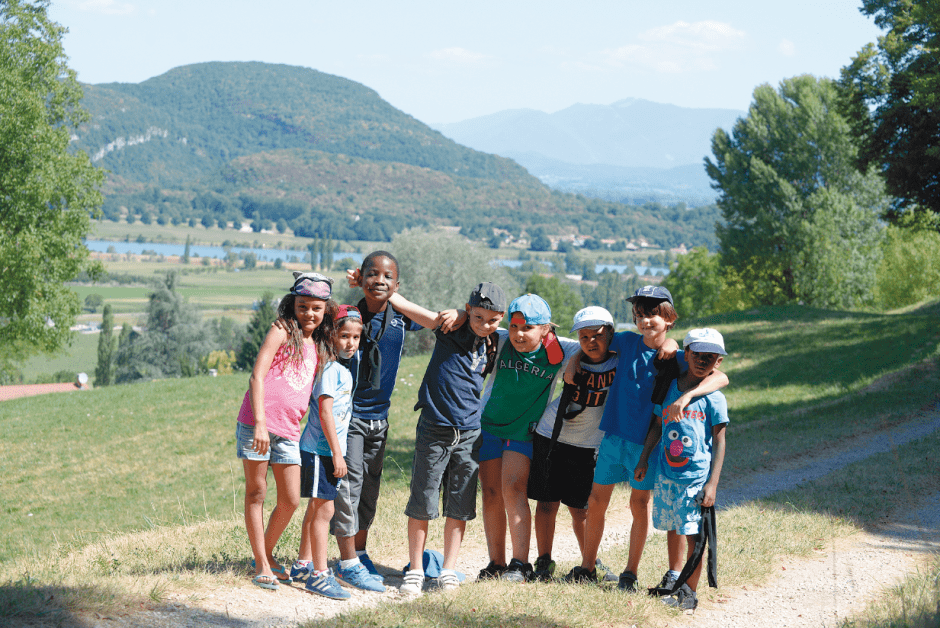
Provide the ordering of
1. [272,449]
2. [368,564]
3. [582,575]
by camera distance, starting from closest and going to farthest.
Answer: [272,449]
[582,575]
[368,564]

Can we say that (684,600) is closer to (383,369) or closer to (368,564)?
(368,564)

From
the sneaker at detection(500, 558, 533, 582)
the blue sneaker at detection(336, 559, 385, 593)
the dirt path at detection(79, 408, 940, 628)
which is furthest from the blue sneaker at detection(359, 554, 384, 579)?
the sneaker at detection(500, 558, 533, 582)

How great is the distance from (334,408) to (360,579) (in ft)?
4.19

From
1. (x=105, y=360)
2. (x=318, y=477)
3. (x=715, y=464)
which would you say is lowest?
(x=105, y=360)

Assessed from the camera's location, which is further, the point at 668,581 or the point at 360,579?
the point at 360,579

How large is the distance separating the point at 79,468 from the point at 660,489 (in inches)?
609

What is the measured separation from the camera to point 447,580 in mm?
5090

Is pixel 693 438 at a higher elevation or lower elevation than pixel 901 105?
lower

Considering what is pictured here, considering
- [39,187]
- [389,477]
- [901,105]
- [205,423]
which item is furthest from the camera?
[39,187]

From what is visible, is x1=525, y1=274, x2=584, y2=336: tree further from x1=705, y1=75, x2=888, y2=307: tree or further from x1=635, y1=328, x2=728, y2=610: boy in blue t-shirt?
x1=635, y1=328, x2=728, y2=610: boy in blue t-shirt

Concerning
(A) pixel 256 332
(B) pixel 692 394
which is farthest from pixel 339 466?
(A) pixel 256 332

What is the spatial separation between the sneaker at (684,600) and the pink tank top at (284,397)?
108 inches

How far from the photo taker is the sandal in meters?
4.86

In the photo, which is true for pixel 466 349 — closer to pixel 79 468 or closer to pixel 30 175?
pixel 79 468
